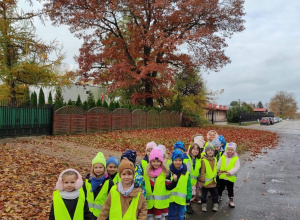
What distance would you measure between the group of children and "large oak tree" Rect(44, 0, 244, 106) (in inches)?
675

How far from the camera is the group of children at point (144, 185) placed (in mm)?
3014

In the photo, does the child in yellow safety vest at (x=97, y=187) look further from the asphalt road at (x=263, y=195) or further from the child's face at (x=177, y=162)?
the asphalt road at (x=263, y=195)

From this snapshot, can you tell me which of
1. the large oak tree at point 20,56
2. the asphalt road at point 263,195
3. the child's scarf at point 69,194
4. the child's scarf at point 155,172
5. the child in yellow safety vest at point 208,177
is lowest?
the asphalt road at point 263,195

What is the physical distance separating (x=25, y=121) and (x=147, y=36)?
40.3 feet

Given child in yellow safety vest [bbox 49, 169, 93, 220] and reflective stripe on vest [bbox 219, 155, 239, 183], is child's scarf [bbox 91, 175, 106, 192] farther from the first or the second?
reflective stripe on vest [bbox 219, 155, 239, 183]

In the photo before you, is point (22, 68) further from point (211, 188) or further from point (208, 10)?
point (208, 10)

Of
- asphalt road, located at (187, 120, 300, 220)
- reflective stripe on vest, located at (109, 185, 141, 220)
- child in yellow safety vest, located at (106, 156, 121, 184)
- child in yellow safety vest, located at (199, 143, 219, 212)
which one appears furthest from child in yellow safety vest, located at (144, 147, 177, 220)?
child in yellow safety vest, located at (199, 143, 219, 212)

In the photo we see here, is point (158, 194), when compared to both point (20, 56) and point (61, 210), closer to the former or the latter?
point (61, 210)

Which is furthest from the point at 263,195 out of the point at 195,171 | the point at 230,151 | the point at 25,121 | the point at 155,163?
the point at 25,121

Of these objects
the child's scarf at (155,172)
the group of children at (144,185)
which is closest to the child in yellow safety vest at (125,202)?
the group of children at (144,185)

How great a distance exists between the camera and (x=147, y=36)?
72.2 ft

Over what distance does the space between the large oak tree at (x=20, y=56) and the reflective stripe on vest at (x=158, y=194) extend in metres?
A: 15.4

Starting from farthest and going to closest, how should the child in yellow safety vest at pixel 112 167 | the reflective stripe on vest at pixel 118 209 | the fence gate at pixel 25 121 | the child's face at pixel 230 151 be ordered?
the fence gate at pixel 25 121
the child's face at pixel 230 151
the child in yellow safety vest at pixel 112 167
the reflective stripe on vest at pixel 118 209

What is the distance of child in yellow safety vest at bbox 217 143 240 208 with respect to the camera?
554 cm
